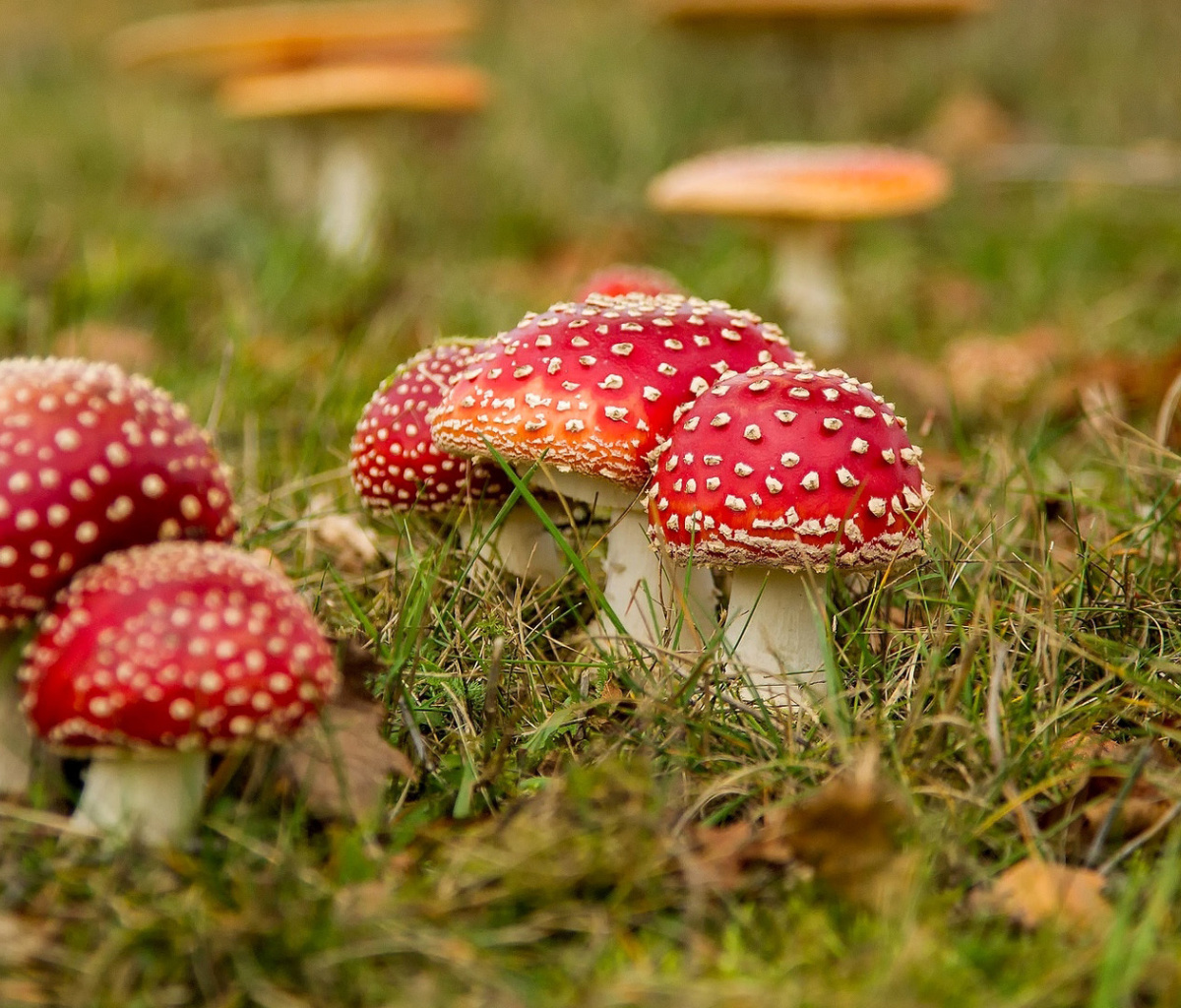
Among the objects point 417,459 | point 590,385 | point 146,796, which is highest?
point 590,385

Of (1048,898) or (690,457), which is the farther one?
(690,457)

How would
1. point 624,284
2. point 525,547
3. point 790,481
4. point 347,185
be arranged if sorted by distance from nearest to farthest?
1. point 790,481
2. point 525,547
3. point 624,284
4. point 347,185

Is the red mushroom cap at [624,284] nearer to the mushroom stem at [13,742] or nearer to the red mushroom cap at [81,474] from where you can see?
the red mushroom cap at [81,474]

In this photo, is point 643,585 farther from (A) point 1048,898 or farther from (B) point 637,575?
(A) point 1048,898

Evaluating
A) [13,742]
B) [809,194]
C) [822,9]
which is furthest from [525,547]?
[822,9]

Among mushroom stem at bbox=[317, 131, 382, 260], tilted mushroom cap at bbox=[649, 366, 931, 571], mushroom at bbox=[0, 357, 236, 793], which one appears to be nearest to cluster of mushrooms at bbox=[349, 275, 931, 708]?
tilted mushroom cap at bbox=[649, 366, 931, 571]

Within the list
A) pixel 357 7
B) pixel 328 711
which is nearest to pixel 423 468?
pixel 328 711

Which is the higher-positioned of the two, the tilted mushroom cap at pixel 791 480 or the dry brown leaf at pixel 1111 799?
the tilted mushroom cap at pixel 791 480

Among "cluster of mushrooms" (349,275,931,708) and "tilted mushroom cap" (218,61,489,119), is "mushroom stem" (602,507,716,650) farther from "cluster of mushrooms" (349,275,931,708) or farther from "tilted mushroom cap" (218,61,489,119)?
"tilted mushroom cap" (218,61,489,119)

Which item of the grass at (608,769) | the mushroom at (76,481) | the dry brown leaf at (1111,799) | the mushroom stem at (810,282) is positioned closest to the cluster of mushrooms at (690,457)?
the grass at (608,769)
